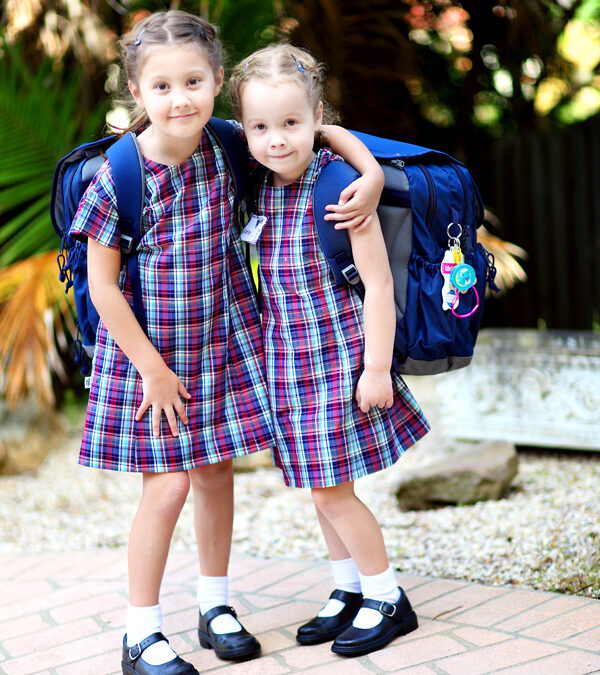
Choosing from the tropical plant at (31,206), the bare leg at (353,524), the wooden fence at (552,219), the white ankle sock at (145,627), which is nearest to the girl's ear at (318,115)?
the bare leg at (353,524)

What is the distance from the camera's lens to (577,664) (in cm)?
190

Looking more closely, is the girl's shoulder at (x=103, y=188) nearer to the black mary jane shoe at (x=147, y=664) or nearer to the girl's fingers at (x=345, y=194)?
the girl's fingers at (x=345, y=194)

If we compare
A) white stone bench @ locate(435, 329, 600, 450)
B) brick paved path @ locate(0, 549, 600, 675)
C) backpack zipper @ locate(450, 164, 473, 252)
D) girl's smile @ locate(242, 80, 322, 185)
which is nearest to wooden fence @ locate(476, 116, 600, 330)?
white stone bench @ locate(435, 329, 600, 450)

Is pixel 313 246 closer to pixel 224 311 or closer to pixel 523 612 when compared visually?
pixel 224 311

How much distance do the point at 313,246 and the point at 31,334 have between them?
2223 millimetres

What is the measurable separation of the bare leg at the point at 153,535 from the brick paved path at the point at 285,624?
269mm

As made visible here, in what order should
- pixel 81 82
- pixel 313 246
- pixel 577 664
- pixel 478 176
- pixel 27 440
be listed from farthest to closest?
1. pixel 478 176
2. pixel 81 82
3. pixel 27 440
4. pixel 313 246
5. pixel 577 664

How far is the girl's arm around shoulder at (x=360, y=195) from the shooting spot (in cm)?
194

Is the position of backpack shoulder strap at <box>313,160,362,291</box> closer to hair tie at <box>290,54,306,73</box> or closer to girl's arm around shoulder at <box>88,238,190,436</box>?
hair tie at <box>290,54,306,73</box>

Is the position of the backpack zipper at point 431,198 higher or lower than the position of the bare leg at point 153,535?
higher

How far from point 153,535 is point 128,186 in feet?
2.86

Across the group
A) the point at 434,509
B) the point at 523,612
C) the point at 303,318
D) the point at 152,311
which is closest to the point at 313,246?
the point at 303,318

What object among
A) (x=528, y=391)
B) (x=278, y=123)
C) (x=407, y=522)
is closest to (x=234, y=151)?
(x=278, y=123)

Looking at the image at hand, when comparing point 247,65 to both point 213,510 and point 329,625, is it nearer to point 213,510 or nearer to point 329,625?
point 213,510
